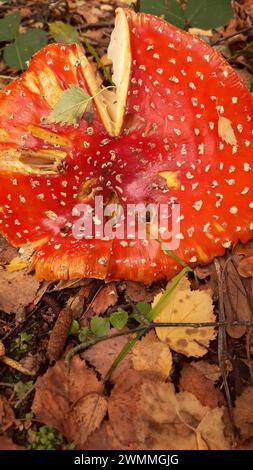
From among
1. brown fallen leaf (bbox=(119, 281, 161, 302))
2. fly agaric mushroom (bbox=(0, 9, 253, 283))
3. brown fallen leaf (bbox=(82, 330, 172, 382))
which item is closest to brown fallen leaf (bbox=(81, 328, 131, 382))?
brown fallen leaf (bbox=(82, 330, 172, 382))

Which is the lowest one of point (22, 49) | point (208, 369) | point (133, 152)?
point (208, 369)

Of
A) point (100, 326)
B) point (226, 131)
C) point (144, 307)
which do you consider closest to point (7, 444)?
point (100, 326)

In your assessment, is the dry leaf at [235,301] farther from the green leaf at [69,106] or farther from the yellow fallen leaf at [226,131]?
the green leaf at [69,106]

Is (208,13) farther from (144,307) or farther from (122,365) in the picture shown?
(122,365)

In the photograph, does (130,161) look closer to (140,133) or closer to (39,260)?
(140,133)

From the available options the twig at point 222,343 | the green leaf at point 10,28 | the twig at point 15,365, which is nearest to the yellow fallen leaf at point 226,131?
the twig at point 222,343

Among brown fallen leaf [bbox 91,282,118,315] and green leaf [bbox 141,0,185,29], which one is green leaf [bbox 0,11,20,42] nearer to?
green leaf [bbox 141,0,185,29]
